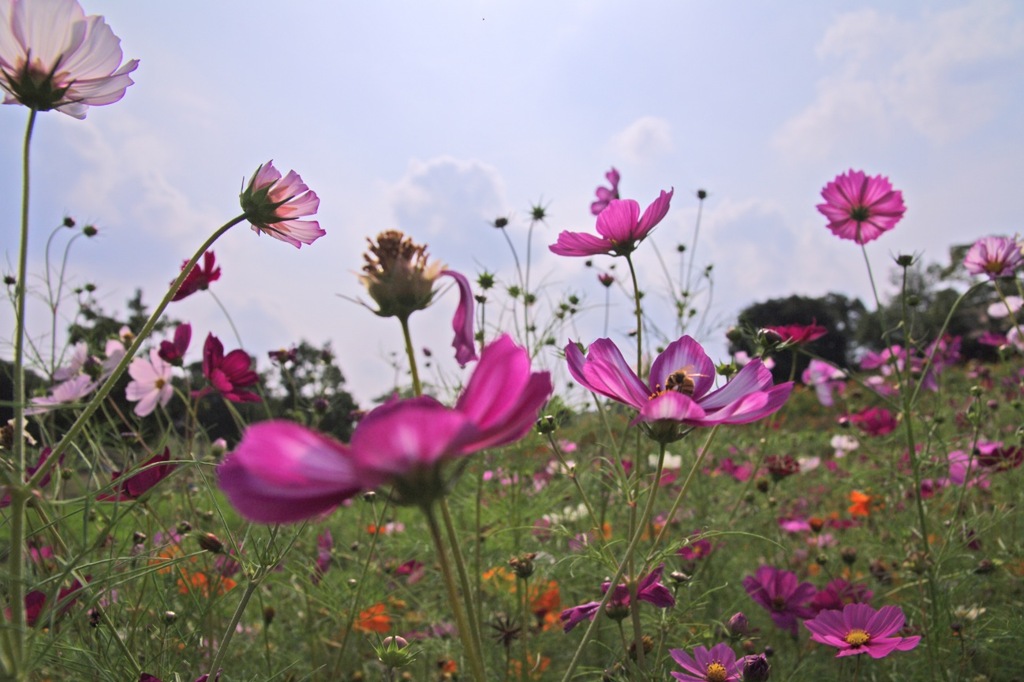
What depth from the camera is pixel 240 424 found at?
1.29 meters

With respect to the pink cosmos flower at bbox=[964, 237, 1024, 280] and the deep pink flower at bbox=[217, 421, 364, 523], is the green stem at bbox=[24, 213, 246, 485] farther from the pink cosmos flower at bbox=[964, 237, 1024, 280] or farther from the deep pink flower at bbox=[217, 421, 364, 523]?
the pink cosmos flower at bbox=[964, 237, 1024, 280]

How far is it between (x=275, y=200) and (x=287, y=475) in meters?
0.38

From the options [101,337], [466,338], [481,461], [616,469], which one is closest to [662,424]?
[466,338]

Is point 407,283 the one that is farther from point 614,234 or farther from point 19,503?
point 614,234

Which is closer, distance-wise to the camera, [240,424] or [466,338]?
[466,338]

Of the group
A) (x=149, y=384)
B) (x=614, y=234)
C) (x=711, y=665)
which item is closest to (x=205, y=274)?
(x=149, y=384)

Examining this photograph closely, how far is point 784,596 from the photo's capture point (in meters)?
1.17

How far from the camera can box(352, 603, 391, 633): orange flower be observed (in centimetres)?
125

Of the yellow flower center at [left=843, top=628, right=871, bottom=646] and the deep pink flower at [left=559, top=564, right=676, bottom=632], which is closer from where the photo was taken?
the deep pink flower at [left=559, top=564, right=676, bottom=632]

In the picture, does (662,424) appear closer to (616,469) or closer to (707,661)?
(616,469)

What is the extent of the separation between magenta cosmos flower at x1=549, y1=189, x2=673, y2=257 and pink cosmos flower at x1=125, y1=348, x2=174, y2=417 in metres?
0.93

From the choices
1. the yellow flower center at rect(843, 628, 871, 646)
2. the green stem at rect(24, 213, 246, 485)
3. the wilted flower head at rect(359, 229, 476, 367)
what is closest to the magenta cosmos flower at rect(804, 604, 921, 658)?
the yellow flower center at rect(843, 628, 871, 646)

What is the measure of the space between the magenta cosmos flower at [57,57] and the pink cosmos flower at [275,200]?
0.13m

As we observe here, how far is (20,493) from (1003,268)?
5.39 ft
